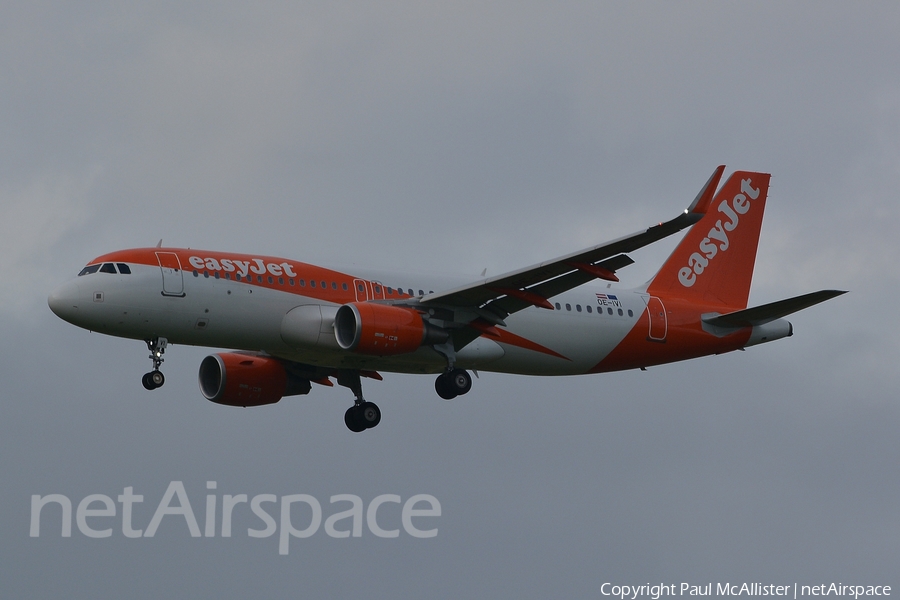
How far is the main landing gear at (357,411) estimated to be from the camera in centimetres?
4662

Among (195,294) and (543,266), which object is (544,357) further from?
(195,294)

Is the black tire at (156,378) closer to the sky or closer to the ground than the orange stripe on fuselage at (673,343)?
closer to the ground

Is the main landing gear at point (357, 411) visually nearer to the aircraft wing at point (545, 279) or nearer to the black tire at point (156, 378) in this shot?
the aircraft wing at point (545, 279)

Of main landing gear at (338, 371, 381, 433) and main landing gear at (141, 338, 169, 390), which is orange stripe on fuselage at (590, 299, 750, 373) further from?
main landing gear at (141, 338, 169, 390)

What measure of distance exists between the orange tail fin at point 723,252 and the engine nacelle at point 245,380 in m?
12.7

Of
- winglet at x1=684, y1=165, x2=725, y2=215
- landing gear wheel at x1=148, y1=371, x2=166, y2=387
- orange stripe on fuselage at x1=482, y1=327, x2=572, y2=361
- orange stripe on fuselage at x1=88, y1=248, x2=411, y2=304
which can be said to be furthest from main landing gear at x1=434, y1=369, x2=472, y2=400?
winglet at x1=684, y1=165, x2=725, y2=215

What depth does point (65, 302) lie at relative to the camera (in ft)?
129

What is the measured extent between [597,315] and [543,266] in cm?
706

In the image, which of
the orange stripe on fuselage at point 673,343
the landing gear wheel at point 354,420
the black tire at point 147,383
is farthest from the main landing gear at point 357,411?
the black tire at point 147,383

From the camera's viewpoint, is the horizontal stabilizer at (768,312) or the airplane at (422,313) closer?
the airplane at (422,313)

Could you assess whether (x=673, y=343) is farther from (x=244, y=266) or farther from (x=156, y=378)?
(x=156, y=378)

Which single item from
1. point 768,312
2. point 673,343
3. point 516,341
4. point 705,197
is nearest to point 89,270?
point 516,341

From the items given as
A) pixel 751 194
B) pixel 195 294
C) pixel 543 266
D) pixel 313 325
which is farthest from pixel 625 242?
pixel 751 194

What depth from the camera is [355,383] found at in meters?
47.0
